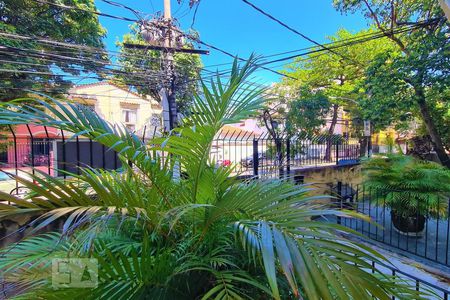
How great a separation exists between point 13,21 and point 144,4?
3.72 metres

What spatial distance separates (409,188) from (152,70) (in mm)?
6964

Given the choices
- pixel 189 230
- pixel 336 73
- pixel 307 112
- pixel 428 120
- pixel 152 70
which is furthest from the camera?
pixel 336 73

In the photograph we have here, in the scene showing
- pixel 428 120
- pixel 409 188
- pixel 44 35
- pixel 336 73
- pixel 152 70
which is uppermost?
pixel 336 73

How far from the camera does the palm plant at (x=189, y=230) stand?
0.90 meters

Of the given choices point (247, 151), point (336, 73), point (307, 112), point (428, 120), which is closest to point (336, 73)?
point (336, 73)

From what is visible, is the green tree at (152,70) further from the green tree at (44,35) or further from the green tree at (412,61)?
the green tree at (412,61)

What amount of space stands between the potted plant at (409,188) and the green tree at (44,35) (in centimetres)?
675

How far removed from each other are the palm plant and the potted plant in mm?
2930

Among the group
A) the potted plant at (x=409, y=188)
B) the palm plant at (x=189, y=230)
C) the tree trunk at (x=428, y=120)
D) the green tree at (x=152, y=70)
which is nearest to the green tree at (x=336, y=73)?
the tree trunk at (x=428, y=120)

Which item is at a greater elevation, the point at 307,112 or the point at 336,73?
the point at 336,73

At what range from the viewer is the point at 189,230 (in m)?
1.37

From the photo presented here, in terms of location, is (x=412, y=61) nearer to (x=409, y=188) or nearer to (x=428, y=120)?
(x=428, y=120)

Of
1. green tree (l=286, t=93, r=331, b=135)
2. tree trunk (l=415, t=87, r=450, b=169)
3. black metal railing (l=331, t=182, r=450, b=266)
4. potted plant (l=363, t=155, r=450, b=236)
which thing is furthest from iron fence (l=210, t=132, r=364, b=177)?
green tree (l=286, t=93, r=331, b=135)

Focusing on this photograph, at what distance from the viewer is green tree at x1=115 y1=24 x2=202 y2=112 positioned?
6.77 meters
